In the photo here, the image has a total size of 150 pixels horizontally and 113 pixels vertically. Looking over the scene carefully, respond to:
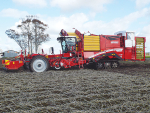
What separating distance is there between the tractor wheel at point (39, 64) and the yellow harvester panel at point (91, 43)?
2.97 metres

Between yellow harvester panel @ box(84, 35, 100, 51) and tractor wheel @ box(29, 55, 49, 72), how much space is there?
297cm

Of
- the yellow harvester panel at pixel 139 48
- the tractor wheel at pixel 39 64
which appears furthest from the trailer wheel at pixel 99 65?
the tractor wheel at pixel 39 64

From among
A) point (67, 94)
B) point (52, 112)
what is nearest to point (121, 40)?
point (67, 94)

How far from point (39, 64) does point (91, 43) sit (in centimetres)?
387

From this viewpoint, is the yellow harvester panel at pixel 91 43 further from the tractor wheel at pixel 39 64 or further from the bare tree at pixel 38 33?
the bare tree at pixel 38 33

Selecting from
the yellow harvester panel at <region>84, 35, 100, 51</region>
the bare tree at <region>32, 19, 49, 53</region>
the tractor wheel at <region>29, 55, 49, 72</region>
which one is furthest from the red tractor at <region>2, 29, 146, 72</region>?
the bare tree at <region>32, 19, 49, 53</region>

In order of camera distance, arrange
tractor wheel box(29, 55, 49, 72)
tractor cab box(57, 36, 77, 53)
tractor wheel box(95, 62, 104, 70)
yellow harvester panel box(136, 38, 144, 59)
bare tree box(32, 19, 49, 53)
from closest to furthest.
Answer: tractor wheel box(29, 55, 49, 72) → tractor cab box(57, 36, 77, 53) → tractor wheel box(95, 62, 104, 70) → yellow harvester panel box(136, 38, 144, 59) → bare tree box(32, 19, 49, 53)

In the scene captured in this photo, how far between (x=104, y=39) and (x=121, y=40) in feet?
4.57

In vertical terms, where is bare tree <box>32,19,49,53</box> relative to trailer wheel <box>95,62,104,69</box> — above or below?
above

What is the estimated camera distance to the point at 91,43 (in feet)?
31.4

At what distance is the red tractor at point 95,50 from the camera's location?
29.5 ft

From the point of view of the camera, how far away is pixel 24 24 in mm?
22266

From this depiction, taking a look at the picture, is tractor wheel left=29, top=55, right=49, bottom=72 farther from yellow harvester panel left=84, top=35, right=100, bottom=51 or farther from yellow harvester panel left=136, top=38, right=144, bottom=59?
yellow harvester panel left=136, top=38, right=144, bottom=59

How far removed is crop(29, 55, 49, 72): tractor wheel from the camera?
314 inches
